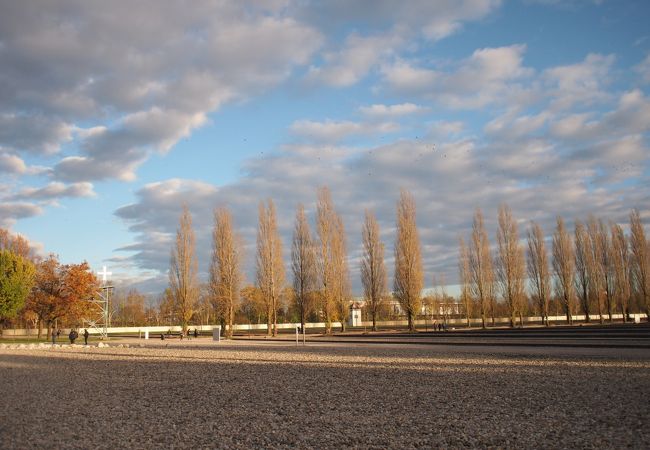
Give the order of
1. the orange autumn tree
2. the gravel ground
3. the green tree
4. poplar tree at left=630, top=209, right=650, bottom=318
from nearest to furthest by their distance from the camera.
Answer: the gravel ground → the green tree → the orange autumn tree → poplar tree at left=630, top=209, right=650, bottom=318

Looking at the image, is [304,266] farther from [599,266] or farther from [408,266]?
[599,266]

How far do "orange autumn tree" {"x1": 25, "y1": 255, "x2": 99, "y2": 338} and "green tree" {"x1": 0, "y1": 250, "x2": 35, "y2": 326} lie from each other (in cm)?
222

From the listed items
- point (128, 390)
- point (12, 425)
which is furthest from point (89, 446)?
point (128, 390)

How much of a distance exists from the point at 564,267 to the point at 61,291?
48134mm

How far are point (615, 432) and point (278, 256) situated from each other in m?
40.7

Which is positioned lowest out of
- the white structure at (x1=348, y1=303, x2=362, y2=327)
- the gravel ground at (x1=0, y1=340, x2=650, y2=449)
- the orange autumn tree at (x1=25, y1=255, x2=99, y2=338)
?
the white structure at (x1=348, y1=303, x2=362, y2=327)

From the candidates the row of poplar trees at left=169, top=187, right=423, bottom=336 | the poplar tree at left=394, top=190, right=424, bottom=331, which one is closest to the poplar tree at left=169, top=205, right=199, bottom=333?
the row of poplar trees at left=169, top=187, right=423, bottom=336

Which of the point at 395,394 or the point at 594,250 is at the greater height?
the point at 594,250

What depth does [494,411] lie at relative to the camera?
877cm

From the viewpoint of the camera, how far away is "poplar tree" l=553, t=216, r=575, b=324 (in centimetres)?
5447

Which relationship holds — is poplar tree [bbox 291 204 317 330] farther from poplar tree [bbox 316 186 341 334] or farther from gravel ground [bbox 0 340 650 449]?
gravel ground [bbox 0 340 650 449]

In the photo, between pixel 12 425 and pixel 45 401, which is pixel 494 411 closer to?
pixel 12 425

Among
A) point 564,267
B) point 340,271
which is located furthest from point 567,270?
point 340,271

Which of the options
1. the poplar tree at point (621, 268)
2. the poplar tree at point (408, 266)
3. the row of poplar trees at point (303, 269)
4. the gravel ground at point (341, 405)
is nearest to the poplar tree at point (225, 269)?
the row of poplar trees at point (303, 269)
